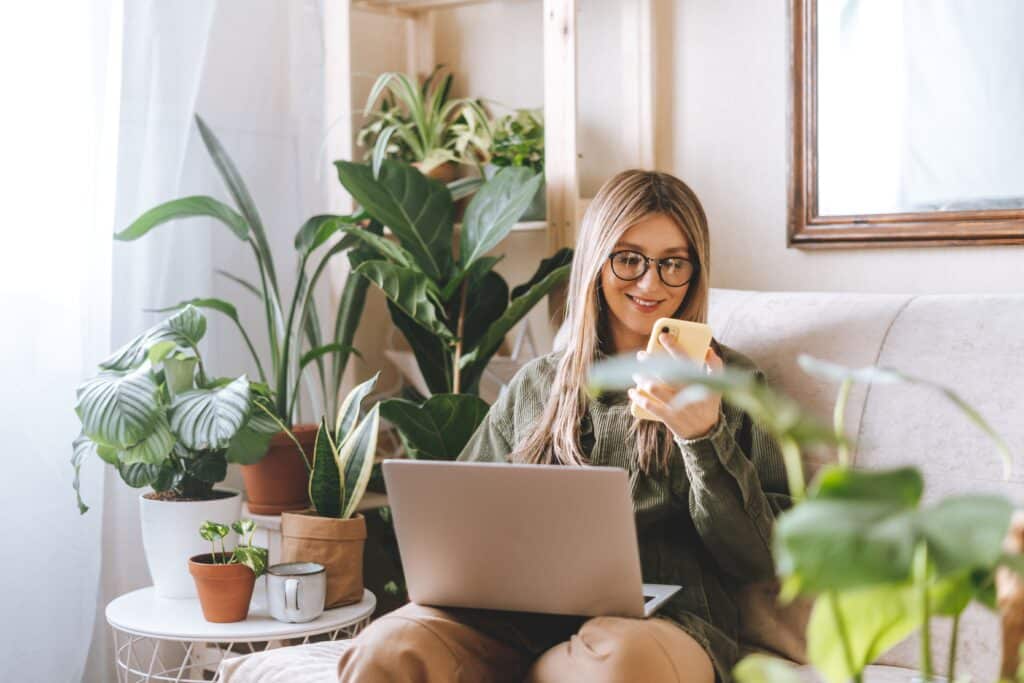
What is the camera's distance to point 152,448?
6.23ft

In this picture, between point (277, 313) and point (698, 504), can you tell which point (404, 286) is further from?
point (698, 504)

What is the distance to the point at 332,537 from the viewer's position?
196 centimetres

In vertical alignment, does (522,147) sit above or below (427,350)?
above

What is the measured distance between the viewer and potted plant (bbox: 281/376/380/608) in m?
1.96

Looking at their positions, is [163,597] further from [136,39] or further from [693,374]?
[693,374]

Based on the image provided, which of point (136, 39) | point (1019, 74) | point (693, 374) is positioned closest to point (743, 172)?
point (1019, 74)

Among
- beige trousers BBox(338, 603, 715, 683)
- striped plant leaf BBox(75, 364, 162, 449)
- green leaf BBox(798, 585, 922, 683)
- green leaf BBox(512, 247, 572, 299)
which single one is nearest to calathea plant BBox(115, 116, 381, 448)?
striped plant leaf BBox(75, 364, 162, 449)

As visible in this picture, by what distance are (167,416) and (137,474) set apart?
134 millimetres

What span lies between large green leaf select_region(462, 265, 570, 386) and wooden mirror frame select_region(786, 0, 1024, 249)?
0.44 metres

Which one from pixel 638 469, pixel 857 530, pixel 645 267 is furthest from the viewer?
pixel 645 267

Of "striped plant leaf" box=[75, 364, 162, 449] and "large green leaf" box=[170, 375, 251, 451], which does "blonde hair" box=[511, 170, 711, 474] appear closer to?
"large green leaf" box=[170, 375, 251, 451]

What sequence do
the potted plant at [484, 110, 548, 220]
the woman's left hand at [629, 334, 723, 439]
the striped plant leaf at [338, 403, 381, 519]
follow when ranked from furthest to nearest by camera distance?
the potted plant at [484, 110, 548, 220] → the striped plant leaf at [338, 403, 381, 519] → the woman's left hand at [629, 334, 723, 439]

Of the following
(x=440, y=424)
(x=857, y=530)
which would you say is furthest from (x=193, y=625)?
(x=857, y=530)

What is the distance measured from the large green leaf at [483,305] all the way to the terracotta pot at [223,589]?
26.7 inches
